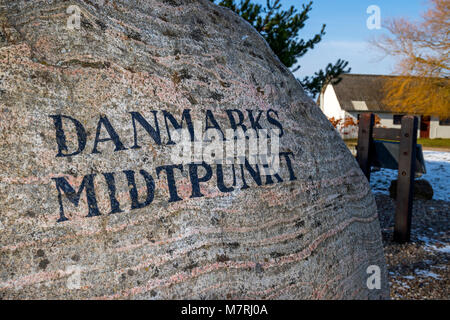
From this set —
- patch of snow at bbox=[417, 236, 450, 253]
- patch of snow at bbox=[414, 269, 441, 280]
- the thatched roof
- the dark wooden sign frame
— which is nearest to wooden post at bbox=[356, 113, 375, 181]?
the dark wooden sign frame

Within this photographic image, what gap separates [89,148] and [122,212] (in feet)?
0.99

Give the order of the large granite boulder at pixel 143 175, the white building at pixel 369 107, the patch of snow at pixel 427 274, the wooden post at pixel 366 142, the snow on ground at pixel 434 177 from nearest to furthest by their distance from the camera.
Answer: the large granite boulder at pixel 143 175 < the patch of snow at pixel 427 274 < the wooden post at pixel 366 142 < the snow on ground at pixel 434 177 < the white building at pixel 369 107

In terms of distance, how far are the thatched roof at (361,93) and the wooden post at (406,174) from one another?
72.4 ft

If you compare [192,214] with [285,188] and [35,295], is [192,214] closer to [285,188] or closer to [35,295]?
[285,188]

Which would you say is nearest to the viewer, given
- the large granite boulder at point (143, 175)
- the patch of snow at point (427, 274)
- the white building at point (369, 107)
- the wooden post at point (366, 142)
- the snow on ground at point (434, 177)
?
the large granite boulder at point (143, 175)

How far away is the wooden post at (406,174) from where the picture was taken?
524 centimetres

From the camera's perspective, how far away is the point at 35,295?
1.46m

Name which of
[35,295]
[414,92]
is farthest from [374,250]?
[414,92]

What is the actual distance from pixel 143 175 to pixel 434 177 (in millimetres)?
10023

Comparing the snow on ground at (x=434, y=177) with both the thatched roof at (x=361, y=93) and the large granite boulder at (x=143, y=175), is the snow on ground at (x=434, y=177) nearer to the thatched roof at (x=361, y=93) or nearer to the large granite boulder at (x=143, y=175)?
the large granite boulder at (x=143, y=175)

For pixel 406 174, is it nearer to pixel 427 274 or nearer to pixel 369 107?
pixel 427 274

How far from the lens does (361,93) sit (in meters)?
28.0

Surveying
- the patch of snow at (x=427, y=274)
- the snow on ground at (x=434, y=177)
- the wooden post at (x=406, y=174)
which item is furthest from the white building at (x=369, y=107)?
the patch of snow at (x=427, y=274)

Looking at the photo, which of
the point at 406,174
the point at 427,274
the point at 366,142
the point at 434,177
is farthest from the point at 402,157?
the point at 434,177
